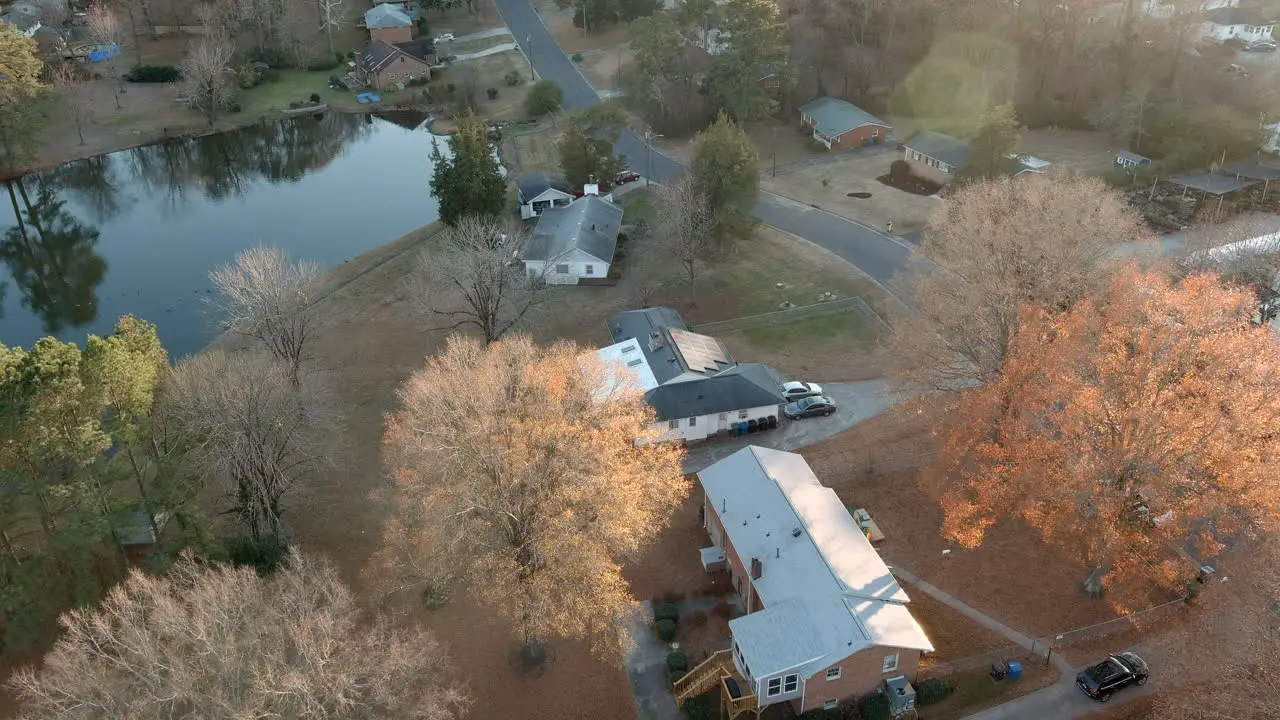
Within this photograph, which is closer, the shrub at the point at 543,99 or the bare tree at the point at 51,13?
the shrub at the point at 543,99

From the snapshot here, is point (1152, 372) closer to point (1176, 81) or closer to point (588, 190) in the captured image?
point (588, 190)

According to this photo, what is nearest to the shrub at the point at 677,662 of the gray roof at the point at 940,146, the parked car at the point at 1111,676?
the parked car at the point at 1111,676

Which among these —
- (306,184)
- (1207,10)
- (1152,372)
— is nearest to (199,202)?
(306,184)

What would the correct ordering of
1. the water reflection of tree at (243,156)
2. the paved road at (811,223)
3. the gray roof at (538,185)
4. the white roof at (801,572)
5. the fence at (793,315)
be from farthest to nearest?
the water reflection of tree at (243,156)
the gray roof at (538,185)
the paved road at (811,223)
the fence at (793,315)
the white roof at (801,572)

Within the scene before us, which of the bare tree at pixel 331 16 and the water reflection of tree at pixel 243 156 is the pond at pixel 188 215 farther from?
the bare tree at pixel 331 16

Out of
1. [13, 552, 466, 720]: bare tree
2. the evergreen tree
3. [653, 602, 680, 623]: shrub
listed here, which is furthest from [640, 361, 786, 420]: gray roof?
the evergreen tree

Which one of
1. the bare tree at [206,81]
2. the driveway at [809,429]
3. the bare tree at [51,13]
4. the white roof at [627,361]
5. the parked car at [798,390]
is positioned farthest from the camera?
the bare tree at [51,13]

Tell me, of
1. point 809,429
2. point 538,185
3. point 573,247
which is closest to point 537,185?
point 538,185
